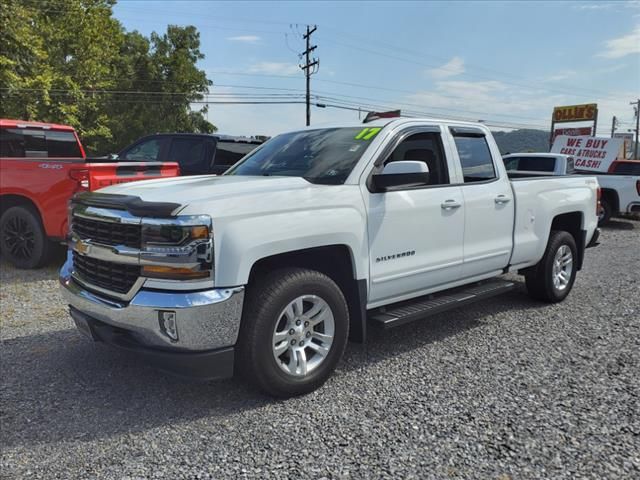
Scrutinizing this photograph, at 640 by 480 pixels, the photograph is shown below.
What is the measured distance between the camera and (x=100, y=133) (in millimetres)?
30312

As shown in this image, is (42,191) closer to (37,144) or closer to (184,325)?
(37,144)

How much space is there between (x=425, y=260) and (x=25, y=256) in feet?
19.0

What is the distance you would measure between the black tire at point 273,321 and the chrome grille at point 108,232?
77 cm

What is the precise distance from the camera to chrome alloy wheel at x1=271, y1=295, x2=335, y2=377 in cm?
334

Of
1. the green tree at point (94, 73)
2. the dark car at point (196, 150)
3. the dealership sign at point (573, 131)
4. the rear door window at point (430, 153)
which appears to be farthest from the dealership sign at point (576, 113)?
the rear door window at point (430, 153)

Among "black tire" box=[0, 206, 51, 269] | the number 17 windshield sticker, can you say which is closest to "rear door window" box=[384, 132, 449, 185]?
the number 17 windshield sticker

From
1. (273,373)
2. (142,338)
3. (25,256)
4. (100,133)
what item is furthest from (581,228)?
(100,133)

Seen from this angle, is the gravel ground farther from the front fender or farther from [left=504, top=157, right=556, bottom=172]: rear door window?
[left=504, top=157, right=556, bottom=172]: rear door window

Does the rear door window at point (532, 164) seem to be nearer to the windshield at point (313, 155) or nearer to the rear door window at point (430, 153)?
the rear door window at point (430, 153)

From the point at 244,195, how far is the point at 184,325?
2.86ft

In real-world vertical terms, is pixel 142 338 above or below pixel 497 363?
above

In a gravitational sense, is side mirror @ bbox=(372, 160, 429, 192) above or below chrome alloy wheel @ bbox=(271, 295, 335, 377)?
above

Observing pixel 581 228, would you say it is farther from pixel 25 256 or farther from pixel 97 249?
pixel 25 256

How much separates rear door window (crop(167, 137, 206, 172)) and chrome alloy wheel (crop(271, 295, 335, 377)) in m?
5.61
